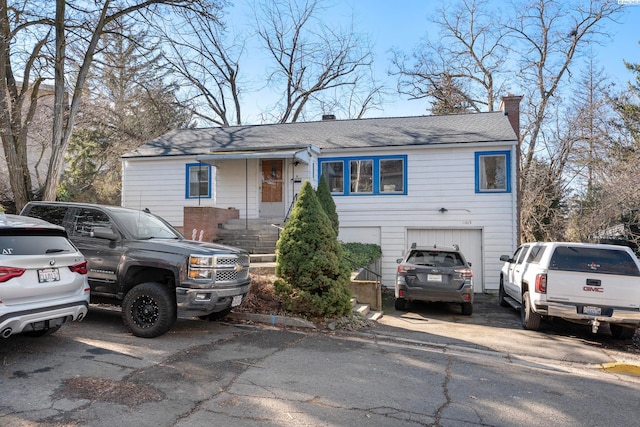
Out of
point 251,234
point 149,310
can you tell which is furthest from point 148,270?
point 251,234

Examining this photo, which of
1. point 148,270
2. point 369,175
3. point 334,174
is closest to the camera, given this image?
point 148,270

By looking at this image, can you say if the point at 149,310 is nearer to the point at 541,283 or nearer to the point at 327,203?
the point at 541,283

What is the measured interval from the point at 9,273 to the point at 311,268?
183 inches

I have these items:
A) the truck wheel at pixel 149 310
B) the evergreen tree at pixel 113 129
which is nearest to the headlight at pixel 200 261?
the truck wheel at pixel 149 310

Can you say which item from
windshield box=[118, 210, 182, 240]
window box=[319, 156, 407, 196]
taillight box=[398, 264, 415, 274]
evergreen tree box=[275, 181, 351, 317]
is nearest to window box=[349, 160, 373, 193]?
window box=[319, 156, 407, 196]

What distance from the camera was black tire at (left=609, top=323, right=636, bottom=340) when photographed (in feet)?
28.1

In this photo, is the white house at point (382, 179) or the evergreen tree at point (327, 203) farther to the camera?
the white house at point (382, 179)

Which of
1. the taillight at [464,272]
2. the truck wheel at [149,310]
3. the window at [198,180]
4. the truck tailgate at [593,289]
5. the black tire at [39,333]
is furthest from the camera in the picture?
the window at [198,180]

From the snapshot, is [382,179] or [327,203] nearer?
[327,203]

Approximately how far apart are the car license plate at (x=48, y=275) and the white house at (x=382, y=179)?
32.5 ft

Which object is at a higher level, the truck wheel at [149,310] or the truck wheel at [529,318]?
the truck wheel at [149,310]

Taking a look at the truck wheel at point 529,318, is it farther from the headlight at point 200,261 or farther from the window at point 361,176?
the window at point 361,176

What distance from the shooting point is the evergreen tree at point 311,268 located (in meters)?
8.15

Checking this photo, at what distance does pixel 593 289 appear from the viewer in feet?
25.7
